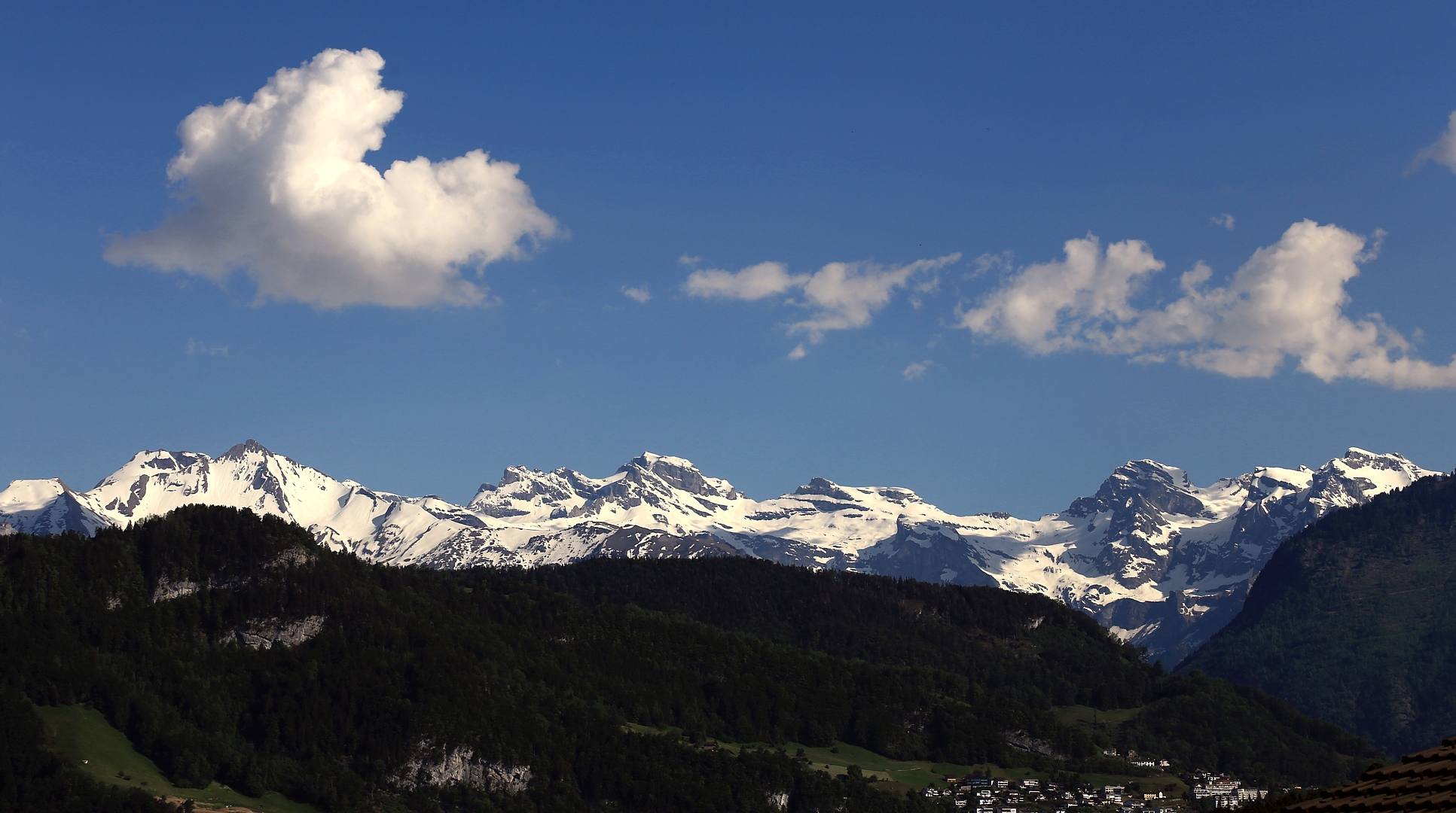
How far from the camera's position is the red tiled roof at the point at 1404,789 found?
44500 mm

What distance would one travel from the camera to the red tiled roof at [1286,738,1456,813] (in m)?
44.5

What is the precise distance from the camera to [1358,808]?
46812 mm

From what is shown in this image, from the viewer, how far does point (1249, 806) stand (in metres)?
57.8

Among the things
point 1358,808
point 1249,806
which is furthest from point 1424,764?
point 1249,806

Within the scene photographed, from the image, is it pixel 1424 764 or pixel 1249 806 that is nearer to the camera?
pixel 1424 764

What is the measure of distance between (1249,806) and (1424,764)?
10.5 metres

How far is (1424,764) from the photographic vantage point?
48.6 m

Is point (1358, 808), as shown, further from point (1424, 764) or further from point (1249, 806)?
point (1249, 806)

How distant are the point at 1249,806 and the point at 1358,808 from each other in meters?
11.4

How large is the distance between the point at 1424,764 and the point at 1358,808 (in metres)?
3.67

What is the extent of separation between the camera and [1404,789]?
46.8 metres

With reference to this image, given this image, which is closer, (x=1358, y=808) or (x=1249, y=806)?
(x=1358, y=808)
